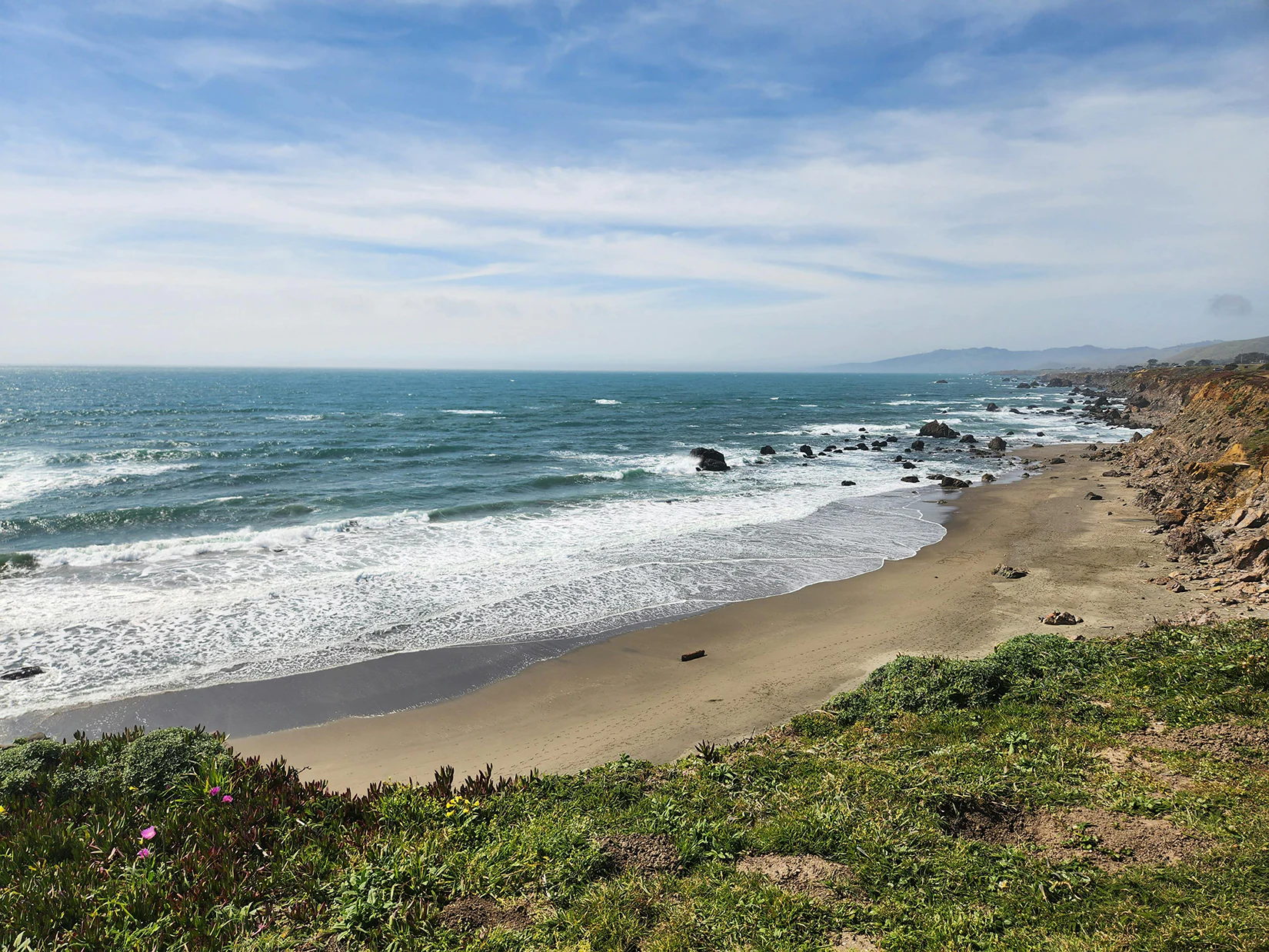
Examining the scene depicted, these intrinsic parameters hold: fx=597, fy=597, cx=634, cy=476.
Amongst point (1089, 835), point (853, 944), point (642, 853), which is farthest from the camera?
point (642, 853)

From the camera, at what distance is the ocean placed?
1443cm

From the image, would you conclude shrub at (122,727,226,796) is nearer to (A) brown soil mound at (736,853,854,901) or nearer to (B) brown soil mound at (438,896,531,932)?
(B) brown soil mound at (438,896,531,932)

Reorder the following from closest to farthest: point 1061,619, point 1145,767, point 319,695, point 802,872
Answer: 1. point 802,872
2. point 1145,767
3. point 319,695
4. point 1061,619

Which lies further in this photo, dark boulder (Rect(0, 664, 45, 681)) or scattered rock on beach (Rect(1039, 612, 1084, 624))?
scattered rock on beach (Rect(1039, 612, 1084, 624))

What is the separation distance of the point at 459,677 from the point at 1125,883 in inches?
438

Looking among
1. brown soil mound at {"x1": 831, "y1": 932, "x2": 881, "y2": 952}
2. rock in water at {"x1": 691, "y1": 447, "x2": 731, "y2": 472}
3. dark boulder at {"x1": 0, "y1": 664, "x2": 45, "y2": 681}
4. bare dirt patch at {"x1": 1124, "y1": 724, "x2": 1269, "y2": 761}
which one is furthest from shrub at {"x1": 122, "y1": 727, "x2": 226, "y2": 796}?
rock in water at {"x1": 691, "y1": 447, "x2": 731, "y2": 472}

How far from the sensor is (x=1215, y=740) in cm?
663

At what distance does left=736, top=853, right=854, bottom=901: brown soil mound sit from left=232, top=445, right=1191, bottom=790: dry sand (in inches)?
162

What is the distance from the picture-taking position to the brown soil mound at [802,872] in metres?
5.00

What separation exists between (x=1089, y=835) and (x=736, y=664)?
789 centimetres

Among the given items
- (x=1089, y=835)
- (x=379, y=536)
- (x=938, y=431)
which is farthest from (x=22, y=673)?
(x=938, y=431)

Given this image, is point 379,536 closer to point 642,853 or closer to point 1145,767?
point 642,853

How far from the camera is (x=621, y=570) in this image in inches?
760

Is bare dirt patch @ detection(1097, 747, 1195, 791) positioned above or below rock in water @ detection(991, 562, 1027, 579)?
above
